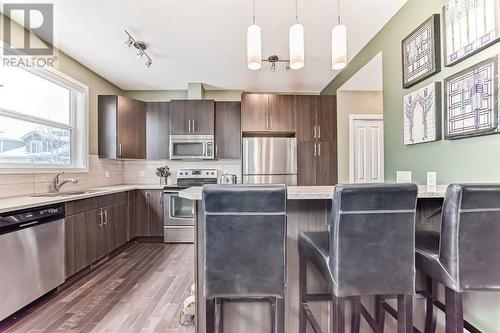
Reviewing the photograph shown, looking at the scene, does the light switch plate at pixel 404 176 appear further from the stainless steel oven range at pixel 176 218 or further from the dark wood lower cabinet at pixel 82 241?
the dark wood lower cabinet at pixel 82 241

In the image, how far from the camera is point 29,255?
204cm

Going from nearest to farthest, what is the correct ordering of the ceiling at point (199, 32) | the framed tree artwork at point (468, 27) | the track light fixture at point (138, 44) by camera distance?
the framed tree artwork at point (468, 27) → the ceiling at point (199, 32) → the track light fixture at point (138, 44)

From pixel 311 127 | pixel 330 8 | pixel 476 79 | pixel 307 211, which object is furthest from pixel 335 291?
pixel 311 127

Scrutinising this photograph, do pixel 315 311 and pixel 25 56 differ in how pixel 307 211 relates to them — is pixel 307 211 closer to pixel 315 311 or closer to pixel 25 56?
pixel 315 311

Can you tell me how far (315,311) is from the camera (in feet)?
5.51

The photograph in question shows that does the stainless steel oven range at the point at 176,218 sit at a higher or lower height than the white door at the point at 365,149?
lower

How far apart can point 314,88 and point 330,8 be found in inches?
90.7

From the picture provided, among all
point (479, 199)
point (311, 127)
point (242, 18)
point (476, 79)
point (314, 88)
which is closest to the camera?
point (479, 199)

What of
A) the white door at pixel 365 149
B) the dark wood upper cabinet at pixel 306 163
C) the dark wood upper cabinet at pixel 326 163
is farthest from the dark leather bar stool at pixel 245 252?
the white door at pixel 365 149

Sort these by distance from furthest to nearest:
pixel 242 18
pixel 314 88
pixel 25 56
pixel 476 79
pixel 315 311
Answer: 1. pixel 314 88
2. pixel 25 56
3. pixel 242 18
4. pixel 315 311
5. pixel 476 79

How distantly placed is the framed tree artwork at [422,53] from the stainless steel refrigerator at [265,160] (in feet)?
6.62

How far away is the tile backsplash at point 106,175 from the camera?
2.47 meters

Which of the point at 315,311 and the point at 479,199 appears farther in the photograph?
the point at 315,311

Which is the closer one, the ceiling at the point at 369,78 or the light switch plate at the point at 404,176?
the light switch plate at the point at 404,176
